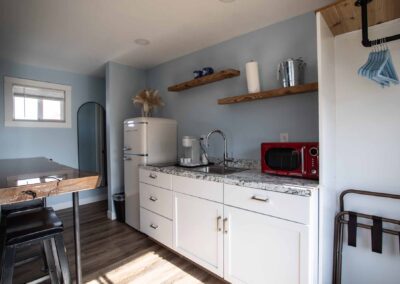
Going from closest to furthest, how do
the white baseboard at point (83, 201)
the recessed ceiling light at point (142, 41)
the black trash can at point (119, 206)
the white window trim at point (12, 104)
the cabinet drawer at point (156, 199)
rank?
the cabinet drawer at point (156, 199) < the recessed ceiling light at point (142, 41) < the black trash can at point (119, 206) < the white window trim at point (12, 104) < the white baseboard at point (83, 201)

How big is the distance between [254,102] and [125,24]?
152cm

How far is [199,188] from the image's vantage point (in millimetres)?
1921

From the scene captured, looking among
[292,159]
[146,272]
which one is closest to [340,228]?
[292,159]

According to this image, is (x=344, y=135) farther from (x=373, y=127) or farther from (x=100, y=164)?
(x=100, y=164)

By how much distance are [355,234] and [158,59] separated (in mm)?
3060

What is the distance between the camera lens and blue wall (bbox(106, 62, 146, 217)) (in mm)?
3352

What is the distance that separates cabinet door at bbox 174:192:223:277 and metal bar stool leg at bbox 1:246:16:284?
1.22 meters

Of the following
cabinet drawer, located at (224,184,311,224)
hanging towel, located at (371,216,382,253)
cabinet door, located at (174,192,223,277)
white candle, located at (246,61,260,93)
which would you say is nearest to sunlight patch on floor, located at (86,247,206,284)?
cabinet door, located at (174,192,223,277)

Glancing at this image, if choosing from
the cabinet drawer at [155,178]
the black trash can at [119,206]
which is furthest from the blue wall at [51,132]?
the cabinet drawer at [155,178]

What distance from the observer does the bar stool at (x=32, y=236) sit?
4.13 ft

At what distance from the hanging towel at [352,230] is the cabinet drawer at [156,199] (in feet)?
4.90

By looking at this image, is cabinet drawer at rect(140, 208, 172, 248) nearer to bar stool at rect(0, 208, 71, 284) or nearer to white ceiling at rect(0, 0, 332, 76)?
bar stool at rect(0, 208, 71, 284)

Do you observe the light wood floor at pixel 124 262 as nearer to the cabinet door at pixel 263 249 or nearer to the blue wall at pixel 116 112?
the cabinet door at pixel 263 249

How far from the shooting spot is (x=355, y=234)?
1.55 m
